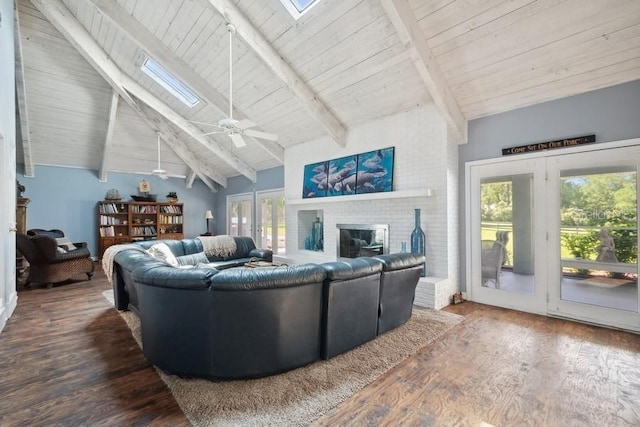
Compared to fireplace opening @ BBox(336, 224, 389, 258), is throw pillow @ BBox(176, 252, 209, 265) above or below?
below

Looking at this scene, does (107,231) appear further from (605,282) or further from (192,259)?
(605,282)

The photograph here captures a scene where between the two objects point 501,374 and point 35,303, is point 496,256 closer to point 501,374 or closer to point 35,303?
point 501,374

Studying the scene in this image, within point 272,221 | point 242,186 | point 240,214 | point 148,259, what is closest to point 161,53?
point 148,259

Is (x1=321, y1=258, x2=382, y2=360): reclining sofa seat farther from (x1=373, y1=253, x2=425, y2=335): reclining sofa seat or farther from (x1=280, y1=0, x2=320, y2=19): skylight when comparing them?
(x1=280, y1=0, x2=320, y2=19): skylight

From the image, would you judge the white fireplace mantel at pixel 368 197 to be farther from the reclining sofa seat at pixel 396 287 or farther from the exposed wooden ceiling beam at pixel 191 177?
the exposed wooden ceiling beam at pixel 191 177

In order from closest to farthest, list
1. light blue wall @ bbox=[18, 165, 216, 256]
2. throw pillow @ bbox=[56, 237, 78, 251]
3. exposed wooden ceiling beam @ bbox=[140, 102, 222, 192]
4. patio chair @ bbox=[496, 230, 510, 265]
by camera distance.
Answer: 1. patio chair @ bbox=[496, 230, 510, 265]
2. throw pillow @ bbox=[56, 237, 78, 251]
3. exposed wooden ceiling beam @ bbox=[140, 102, 222, 192]
4. light blue wall @ bbox=[18, 165, 216, 256]

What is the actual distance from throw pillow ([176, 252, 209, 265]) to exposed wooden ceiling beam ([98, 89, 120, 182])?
3.71 m

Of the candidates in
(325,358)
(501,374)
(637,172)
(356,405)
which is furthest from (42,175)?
(637,172)

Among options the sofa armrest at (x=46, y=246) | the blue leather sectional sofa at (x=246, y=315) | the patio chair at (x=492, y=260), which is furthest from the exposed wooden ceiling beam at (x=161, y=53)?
the patio chair at (x=492, y=260)

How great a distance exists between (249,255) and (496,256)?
410 cm

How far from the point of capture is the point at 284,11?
342 cm

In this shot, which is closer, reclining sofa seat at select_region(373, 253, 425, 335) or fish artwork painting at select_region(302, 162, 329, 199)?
reclining sofa seat at select_region(373, 253, 425, 335)

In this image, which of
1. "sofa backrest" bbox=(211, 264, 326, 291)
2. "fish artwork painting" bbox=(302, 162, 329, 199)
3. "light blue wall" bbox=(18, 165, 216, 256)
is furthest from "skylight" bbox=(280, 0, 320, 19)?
"light blue wall" bbox=(18, 165, 216, 256)

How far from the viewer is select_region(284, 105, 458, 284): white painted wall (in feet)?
13.4
